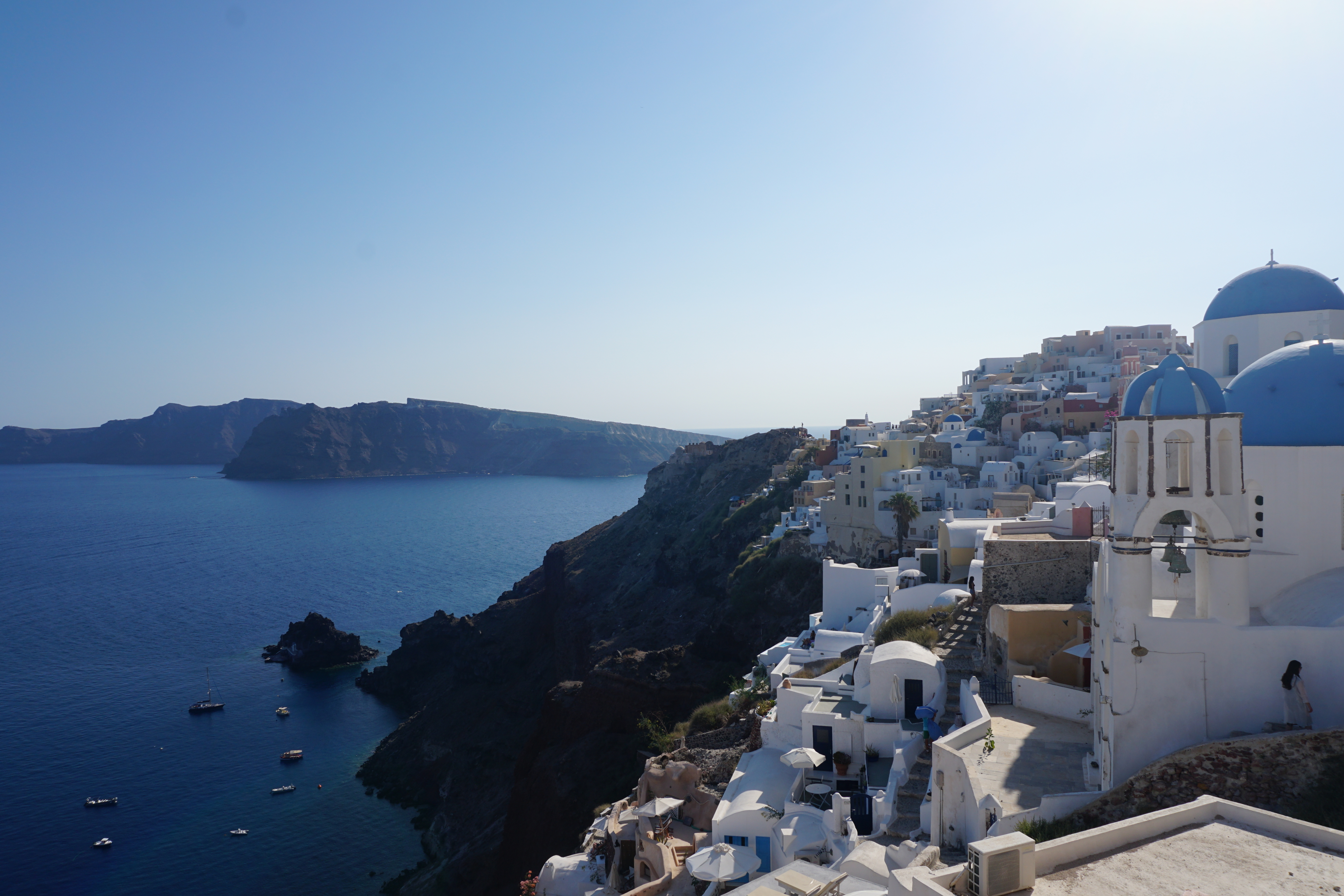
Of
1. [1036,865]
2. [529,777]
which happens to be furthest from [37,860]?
[1036,865]

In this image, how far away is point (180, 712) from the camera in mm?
49406

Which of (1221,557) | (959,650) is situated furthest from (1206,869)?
(959,650)

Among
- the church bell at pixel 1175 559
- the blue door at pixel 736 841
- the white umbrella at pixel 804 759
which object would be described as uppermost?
the church bell at pixel 1175 559

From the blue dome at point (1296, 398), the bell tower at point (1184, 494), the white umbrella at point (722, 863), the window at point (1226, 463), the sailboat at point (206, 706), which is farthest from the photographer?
the sailboat at point (206, 706)

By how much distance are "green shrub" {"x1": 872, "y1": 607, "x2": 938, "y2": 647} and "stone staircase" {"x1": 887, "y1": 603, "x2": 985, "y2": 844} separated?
244 millimetres

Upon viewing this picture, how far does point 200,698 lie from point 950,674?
2019 inches

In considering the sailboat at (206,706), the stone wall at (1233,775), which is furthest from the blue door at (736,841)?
the sailboat at (206,706)

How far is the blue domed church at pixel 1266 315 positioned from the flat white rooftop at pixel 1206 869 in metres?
11.7

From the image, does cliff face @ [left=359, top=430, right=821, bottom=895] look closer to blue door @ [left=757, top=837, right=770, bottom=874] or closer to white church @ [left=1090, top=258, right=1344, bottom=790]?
blue door @ [left=757, top=837, right=770, bottom=874]

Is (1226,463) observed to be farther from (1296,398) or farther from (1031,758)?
(1031,758)

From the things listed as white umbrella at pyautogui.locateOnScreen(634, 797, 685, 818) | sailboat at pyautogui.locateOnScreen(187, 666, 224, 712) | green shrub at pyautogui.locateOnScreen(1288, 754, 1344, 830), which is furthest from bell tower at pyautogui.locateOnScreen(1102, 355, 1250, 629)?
sailboat at pyautogui.locateOnScreen(187, 666, 224, 712)

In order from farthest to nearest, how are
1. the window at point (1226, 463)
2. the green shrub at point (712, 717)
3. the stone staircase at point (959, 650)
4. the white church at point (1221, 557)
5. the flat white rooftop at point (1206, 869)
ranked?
the green shrub at point (712, 717) < the stone staircase at point (959, 650) < the window at point (1226, 463) < the white church at point (1221, 557) < the flat white rooftop at point (1206, 869)

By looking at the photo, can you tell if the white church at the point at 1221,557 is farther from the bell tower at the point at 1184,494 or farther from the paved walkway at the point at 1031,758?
the paved walkway at the point at 1031,758

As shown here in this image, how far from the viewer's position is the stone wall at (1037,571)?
17578 millimetres
